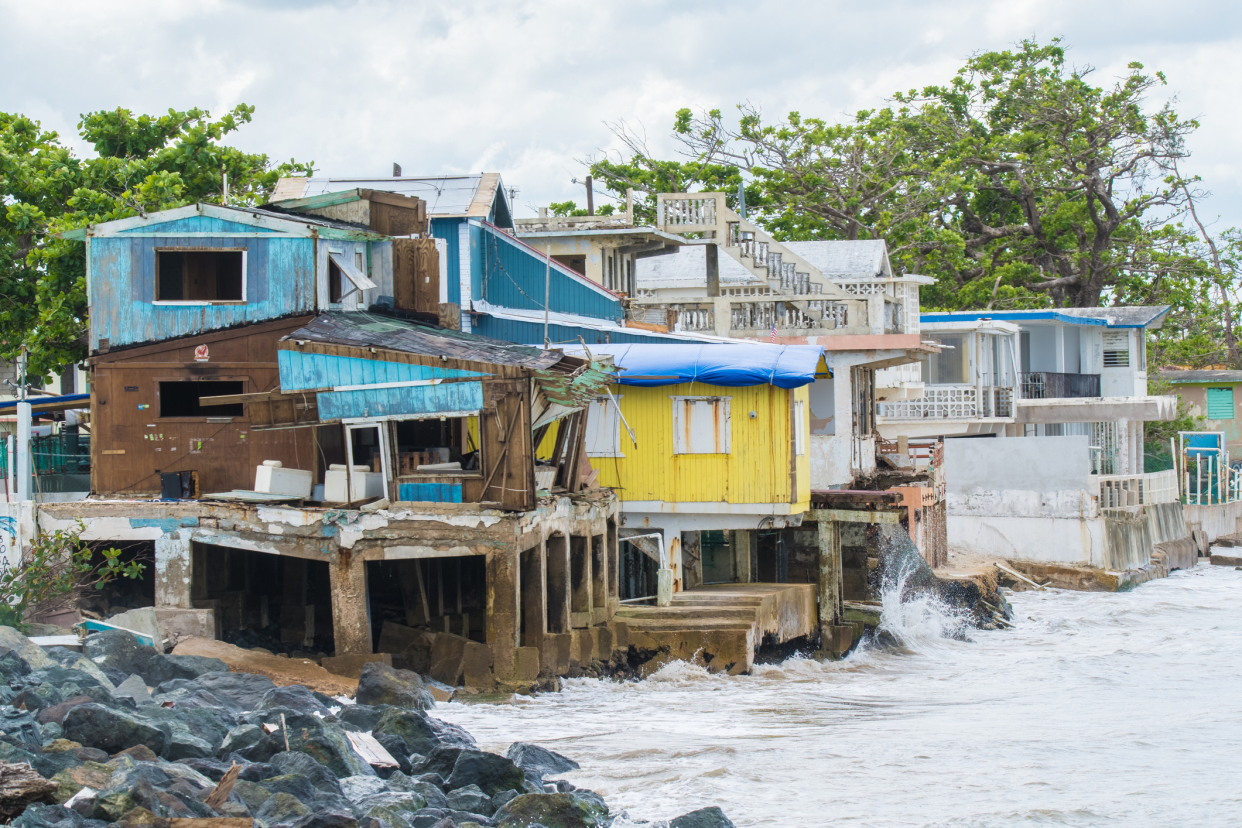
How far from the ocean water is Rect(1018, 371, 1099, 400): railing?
15.3 meters

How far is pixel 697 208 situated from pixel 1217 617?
565 inches

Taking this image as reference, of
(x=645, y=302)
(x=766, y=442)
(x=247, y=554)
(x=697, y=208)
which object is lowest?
(x=247, y=554)

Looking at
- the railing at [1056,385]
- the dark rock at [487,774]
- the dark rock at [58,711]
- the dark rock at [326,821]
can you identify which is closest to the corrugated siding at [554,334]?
the dark rock at [487,774]

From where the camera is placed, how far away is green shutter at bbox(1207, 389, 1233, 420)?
48844mm

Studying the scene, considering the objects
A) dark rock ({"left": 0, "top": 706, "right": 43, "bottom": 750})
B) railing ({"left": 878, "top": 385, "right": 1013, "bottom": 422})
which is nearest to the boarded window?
railing ({"left": 878, "top": 385, "right": 1013, "bottom": 422})

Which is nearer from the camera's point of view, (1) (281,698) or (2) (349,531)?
(1) (281,698)

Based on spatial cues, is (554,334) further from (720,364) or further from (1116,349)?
(1116,349)

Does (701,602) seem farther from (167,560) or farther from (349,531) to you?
(167,560)

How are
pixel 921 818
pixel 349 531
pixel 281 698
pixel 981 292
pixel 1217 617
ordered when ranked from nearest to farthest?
pixel 921 818, pixel 281 698, pixel 349 531, pixel 1217 617, pixel 981 292

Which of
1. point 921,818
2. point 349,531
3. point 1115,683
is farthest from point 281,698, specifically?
point 1115,683

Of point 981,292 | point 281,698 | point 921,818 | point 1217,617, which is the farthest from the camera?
point 981,292

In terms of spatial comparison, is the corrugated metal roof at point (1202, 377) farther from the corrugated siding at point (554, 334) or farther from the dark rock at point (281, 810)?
the dark rock at point (281, 810)

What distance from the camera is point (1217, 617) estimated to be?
28.3 metres

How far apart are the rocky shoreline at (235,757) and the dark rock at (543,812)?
0.01 meters
